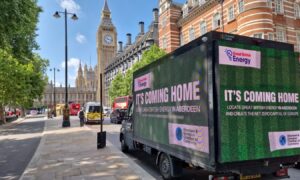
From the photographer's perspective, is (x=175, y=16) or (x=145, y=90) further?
(x=175, y=16)

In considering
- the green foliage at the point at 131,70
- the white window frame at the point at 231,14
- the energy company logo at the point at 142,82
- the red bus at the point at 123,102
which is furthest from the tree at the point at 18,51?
the white window frame at the point at 231,14

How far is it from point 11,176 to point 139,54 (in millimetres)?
61400

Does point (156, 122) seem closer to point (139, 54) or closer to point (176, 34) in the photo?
point (176, 34)

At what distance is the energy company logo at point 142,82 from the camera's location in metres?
8.64

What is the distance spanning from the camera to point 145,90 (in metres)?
8.95

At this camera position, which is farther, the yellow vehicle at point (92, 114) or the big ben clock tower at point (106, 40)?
the big ben clock tower at point (106, 40)

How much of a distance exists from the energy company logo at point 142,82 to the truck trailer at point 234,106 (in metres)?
1.50

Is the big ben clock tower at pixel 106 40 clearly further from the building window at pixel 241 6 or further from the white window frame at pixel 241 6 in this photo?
the building window at pixel 241 6

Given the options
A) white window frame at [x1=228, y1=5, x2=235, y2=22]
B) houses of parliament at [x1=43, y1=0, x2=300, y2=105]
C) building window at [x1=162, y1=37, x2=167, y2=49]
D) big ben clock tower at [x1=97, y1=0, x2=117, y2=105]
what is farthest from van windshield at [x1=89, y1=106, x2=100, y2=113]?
big ben clock tower at [x1=97, y1=0, x2=117, y2=105]

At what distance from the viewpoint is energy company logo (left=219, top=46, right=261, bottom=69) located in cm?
554

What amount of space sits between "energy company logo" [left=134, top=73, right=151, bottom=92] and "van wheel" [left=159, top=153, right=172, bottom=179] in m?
2.23

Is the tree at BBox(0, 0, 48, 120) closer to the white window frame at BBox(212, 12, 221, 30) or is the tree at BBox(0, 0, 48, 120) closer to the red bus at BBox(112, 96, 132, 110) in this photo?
the red bus at BBox(112, 96, 132, 110)

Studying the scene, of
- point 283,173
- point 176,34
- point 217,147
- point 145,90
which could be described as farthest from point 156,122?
point 176,34

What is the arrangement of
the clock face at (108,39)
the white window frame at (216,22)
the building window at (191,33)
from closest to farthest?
the white window frame at (216,22) < the building window at (191,33) < the clock face at (108,39)
